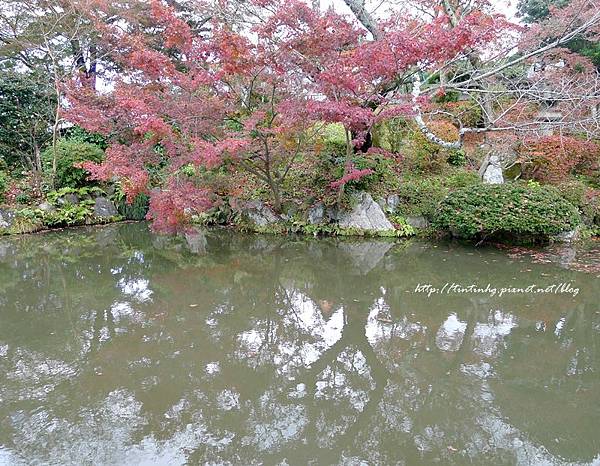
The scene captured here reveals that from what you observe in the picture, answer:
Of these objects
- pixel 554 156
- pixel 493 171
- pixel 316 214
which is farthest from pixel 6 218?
pixel 554 156

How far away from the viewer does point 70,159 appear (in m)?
10.4

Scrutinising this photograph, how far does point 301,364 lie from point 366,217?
5723mm

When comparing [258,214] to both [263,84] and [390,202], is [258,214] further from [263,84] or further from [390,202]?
[263,84]

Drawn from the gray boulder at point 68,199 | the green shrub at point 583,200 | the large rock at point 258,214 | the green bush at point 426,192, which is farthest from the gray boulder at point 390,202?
the gray boulder at point 68,199

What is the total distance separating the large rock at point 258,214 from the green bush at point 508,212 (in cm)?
353

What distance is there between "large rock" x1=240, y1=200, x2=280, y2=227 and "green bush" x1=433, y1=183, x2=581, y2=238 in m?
3.53

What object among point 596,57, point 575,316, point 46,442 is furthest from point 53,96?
point 596,57

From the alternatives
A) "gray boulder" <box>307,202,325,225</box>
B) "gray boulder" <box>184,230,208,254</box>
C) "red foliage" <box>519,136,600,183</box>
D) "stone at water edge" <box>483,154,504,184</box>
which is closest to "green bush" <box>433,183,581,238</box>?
"stone at water edge" <box>483,154,504,184</box>

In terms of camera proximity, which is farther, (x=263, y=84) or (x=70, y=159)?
(x=70, y=159)

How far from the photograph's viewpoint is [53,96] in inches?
463

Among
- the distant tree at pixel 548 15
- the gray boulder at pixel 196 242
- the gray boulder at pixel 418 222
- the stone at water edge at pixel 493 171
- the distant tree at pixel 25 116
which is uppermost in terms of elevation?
the distant tree at pixel 548 15

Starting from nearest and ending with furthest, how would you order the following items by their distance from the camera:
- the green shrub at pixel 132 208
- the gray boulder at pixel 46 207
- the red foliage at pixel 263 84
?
the red foliage at pixel 263 84 < the gray boulder at pixel 46 207 < the green shrub at pixel 132 208

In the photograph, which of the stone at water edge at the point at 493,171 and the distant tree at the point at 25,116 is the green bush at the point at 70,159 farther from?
the stone at water edge at the point at 493,171

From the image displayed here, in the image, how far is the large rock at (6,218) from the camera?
8.95 metres
